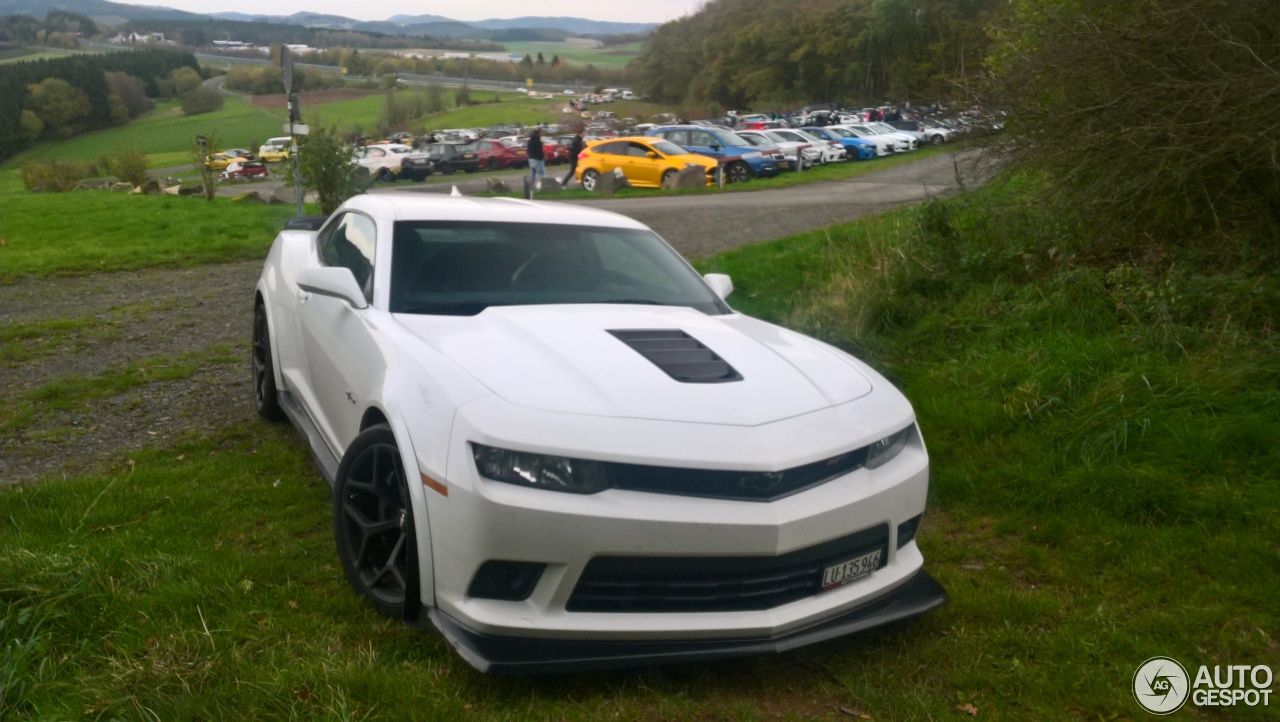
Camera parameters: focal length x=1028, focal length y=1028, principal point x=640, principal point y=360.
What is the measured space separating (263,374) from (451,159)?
116ft

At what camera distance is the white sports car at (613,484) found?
2.91m

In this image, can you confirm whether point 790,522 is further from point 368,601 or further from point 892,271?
point 892,271

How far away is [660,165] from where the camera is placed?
25.4 meters

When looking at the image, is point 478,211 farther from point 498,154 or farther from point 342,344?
point 498,154

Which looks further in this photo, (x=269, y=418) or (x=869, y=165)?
(x=869, y=165)

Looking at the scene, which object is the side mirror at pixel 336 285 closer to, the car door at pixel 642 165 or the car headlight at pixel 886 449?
the car headlight at pixel 886 449

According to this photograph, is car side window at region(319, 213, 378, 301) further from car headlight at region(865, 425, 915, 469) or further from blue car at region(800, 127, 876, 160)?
blue car at region(800, 127, 876, 160)

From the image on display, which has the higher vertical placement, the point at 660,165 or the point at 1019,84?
the point at 1019,84

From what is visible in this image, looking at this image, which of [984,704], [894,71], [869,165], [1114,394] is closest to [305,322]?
[984,704]

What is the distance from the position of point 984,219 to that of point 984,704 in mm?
5662

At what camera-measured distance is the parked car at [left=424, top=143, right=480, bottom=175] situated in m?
39.9

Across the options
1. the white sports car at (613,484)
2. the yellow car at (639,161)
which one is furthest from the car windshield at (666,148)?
the white sports car at (613,484)

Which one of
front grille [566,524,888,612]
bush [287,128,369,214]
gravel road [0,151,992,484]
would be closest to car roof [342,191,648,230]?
gravel road [0,151,992,484]

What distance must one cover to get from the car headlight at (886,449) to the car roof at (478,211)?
1942 millimetres
